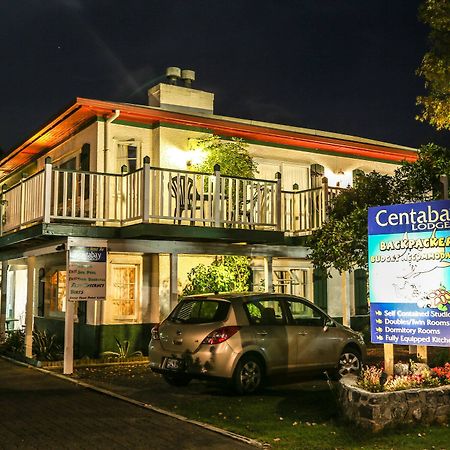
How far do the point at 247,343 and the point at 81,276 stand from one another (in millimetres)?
4261

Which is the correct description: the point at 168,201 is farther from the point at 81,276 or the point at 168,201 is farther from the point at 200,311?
the point at 200,311

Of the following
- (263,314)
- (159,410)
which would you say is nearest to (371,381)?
(159,410)

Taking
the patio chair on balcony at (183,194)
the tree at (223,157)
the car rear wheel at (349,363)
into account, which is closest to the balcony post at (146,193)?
the patio chair on balcony at (183,194)

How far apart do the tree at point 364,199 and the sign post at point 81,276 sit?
13.8 ft

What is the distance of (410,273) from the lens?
8.22 meters

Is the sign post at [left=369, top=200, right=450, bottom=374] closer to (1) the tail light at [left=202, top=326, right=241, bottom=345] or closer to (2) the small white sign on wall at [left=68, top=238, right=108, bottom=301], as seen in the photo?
(1) the tail light at [left=202, top=326, right=241, bottom=345]

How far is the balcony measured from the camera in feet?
42.3

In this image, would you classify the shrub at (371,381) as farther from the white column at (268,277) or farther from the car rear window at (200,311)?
the white column at (268,277)

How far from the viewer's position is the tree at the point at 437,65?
11.8 m

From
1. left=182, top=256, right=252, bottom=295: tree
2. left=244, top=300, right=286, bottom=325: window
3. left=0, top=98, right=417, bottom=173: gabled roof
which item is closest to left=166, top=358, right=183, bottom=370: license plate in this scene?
left=244, top=300, right=286, bottom=325: window

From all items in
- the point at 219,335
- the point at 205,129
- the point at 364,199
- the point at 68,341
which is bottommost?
the point at 68,341

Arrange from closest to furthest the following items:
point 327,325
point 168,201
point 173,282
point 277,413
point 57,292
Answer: point 277,413 → point 327,325 → point 173,282 → point 168,201 → point 57,292

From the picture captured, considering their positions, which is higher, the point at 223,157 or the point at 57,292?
the point at 223,157

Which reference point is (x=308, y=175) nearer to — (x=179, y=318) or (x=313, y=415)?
(x=179, y=318)
